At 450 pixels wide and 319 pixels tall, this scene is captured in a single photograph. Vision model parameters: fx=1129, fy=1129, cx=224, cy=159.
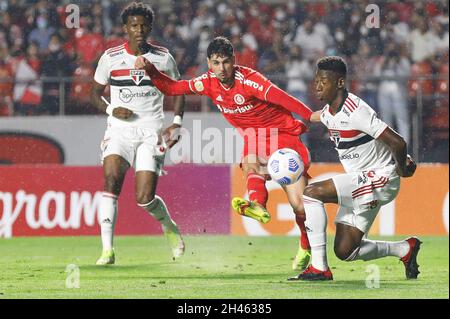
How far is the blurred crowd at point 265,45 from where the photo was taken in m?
13.5

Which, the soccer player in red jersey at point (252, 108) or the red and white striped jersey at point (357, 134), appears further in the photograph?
the soccer player in red jersey at point (252, 108)

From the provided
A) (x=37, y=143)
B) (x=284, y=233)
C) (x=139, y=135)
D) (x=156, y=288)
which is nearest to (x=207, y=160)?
(x=284, y=233)

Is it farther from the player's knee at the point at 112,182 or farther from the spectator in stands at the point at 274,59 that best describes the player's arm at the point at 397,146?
the spectator in stands at the point at 274,59

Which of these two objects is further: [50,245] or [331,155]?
[331,155]

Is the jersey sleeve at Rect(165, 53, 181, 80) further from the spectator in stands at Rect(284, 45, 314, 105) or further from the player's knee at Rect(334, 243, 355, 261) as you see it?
the spectator in stands at Rect(284, 45, 314, 105)

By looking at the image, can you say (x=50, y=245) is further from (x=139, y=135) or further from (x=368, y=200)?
(x=368, y=200)

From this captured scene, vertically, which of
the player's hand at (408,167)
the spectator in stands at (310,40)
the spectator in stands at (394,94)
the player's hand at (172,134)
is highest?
the spectator in stands at (310,40)

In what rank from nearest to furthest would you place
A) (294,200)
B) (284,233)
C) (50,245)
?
(294,200)
(50,245)
(284,233)

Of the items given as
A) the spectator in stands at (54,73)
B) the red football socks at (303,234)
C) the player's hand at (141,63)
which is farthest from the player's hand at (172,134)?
the spectator in stands at (54,73)

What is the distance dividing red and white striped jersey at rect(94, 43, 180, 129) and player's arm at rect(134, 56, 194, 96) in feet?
0.60

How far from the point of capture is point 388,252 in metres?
8.83

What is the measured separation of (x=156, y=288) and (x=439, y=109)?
6.33 metres

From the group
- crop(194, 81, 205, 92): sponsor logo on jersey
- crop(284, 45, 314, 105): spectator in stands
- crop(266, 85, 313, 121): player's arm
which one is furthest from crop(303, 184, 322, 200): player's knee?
crop(284, 45, 314, 105): spectator in stands

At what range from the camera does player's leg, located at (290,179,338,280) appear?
844 cm
